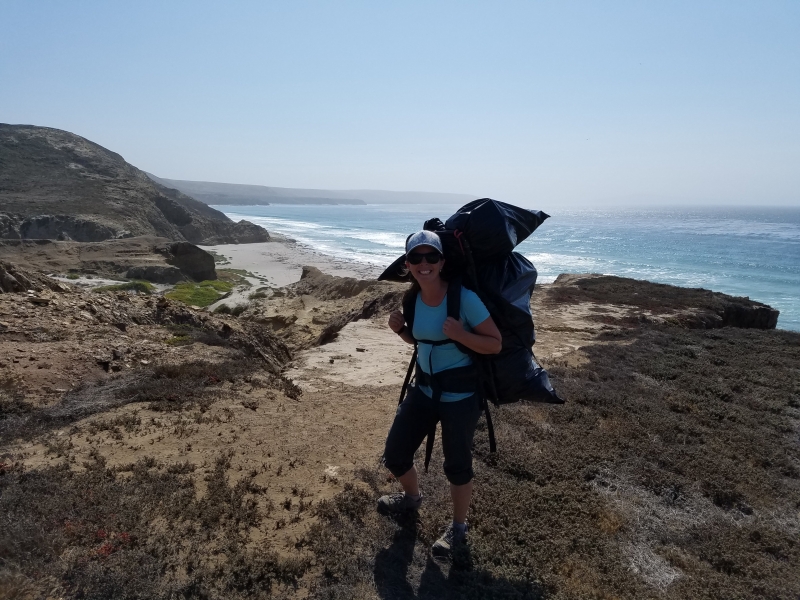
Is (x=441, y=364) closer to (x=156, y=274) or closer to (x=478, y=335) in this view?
(x=478, y=335)

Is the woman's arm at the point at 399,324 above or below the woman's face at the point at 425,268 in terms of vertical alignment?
below

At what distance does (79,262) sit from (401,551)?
1256 inches

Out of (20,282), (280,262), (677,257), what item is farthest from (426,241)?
(677,257)

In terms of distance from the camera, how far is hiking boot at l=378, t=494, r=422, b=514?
383cm

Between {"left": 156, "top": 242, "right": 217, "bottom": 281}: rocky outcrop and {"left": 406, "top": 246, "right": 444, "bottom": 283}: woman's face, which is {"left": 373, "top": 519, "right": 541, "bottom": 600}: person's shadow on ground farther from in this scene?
{"left": 156, "top": 242, "right": 217, "bottom": 281}: rocky outcrop

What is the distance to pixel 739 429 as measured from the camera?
244 inches

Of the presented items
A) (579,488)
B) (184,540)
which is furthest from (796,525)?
(184,540)

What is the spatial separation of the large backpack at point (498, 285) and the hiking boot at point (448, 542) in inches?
36.5

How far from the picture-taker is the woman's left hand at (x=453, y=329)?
2969 mm

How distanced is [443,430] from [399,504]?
37.7 inches

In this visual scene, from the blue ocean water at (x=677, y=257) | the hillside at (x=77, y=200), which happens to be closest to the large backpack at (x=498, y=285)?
the blue ocean water at (x=677, y=257)

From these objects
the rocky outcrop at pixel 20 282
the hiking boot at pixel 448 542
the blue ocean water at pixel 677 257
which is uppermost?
the rocky outcrop at pixel 20 282

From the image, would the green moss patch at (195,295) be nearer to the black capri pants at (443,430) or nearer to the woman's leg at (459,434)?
the black capri pants at (443,430)

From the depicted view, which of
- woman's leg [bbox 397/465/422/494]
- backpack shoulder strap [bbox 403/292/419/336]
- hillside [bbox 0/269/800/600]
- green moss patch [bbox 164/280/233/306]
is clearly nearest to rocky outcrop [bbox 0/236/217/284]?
→ green moss patch [bbox 164/280/233/306]
